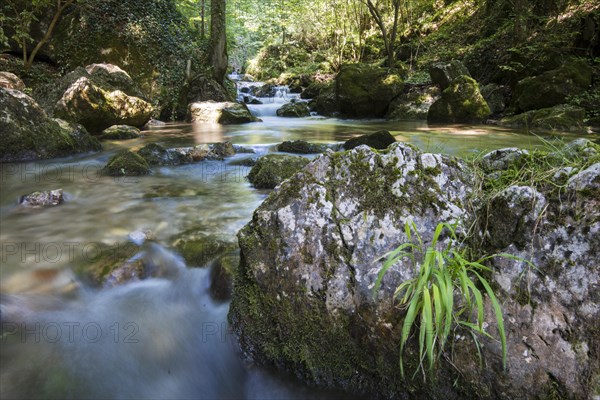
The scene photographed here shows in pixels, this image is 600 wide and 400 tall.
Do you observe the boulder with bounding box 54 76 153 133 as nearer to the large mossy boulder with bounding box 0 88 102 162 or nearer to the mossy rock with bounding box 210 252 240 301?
the large mossy boulder with bounding box 0 88 102 162

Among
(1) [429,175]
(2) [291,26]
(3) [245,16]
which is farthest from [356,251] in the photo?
(3) [245,16]

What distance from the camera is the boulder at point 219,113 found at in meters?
12.6

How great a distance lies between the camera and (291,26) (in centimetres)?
2934

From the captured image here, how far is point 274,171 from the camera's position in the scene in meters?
5.53

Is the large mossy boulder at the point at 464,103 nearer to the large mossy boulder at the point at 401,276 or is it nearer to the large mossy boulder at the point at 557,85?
the large mossy boulder at the point at 557,85

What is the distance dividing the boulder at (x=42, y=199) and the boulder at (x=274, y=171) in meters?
2.56

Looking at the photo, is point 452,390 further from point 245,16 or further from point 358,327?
point 245,16

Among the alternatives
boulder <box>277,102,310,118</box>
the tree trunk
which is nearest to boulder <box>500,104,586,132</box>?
boulder <box>277,102,310,118</box>

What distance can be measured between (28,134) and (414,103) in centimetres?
1173

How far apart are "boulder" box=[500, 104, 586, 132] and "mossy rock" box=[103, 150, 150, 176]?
9.74 meters

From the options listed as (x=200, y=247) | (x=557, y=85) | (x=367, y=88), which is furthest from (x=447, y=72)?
(x=200, y=247)

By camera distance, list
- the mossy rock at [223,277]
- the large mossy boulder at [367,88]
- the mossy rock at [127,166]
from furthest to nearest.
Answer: the large mossy boulder at [367,88] < the mossy rock at [127,166] < the mossy rock at [223,277]

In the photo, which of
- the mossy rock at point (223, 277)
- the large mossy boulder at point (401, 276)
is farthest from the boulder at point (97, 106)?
the large mossy boulder at point (401, 276)

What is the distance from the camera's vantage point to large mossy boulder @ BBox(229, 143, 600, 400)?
5.37 feet
